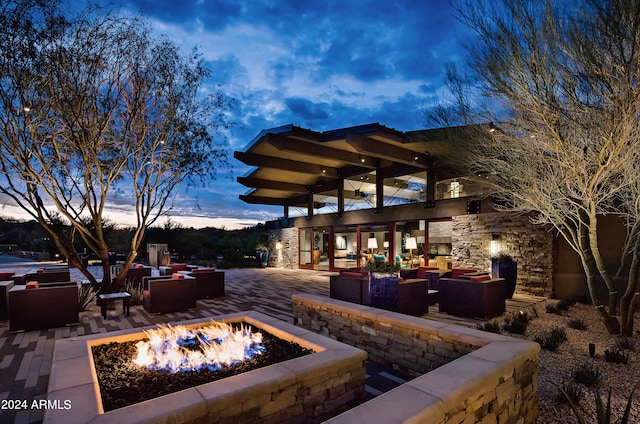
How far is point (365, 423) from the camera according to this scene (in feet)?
5.30

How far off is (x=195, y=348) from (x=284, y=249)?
533 inches

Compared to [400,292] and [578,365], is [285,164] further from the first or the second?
[578,365]

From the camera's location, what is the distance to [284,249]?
16750 millimetres

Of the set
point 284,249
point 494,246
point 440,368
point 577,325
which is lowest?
point 577,325

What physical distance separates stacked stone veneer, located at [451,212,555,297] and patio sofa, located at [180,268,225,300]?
7.06 meters

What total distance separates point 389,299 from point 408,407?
425 centimetres

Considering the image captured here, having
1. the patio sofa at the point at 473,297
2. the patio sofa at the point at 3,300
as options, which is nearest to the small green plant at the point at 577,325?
the patio sofa at the point at 473,297

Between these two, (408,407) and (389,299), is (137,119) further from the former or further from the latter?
Result: (408,407)

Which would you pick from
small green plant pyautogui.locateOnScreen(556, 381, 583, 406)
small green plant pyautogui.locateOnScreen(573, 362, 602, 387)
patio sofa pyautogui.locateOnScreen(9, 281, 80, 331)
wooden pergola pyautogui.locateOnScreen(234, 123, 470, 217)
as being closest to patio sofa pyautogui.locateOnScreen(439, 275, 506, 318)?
small green plant pyautogui.locateOnScreen(573, 362, 602, 387)

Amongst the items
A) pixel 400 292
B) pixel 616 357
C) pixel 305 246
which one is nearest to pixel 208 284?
pixel 400 292

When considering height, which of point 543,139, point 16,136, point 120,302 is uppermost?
point 16,136

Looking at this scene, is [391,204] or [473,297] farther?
[391,204]

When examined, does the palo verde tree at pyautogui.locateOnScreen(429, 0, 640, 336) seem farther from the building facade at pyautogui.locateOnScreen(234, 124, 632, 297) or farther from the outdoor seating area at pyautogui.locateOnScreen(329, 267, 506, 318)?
the building facade at pyautogui.locateOnScreen(234, 124, 632, 297)

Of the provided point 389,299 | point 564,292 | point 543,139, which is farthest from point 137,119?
point 564,292
